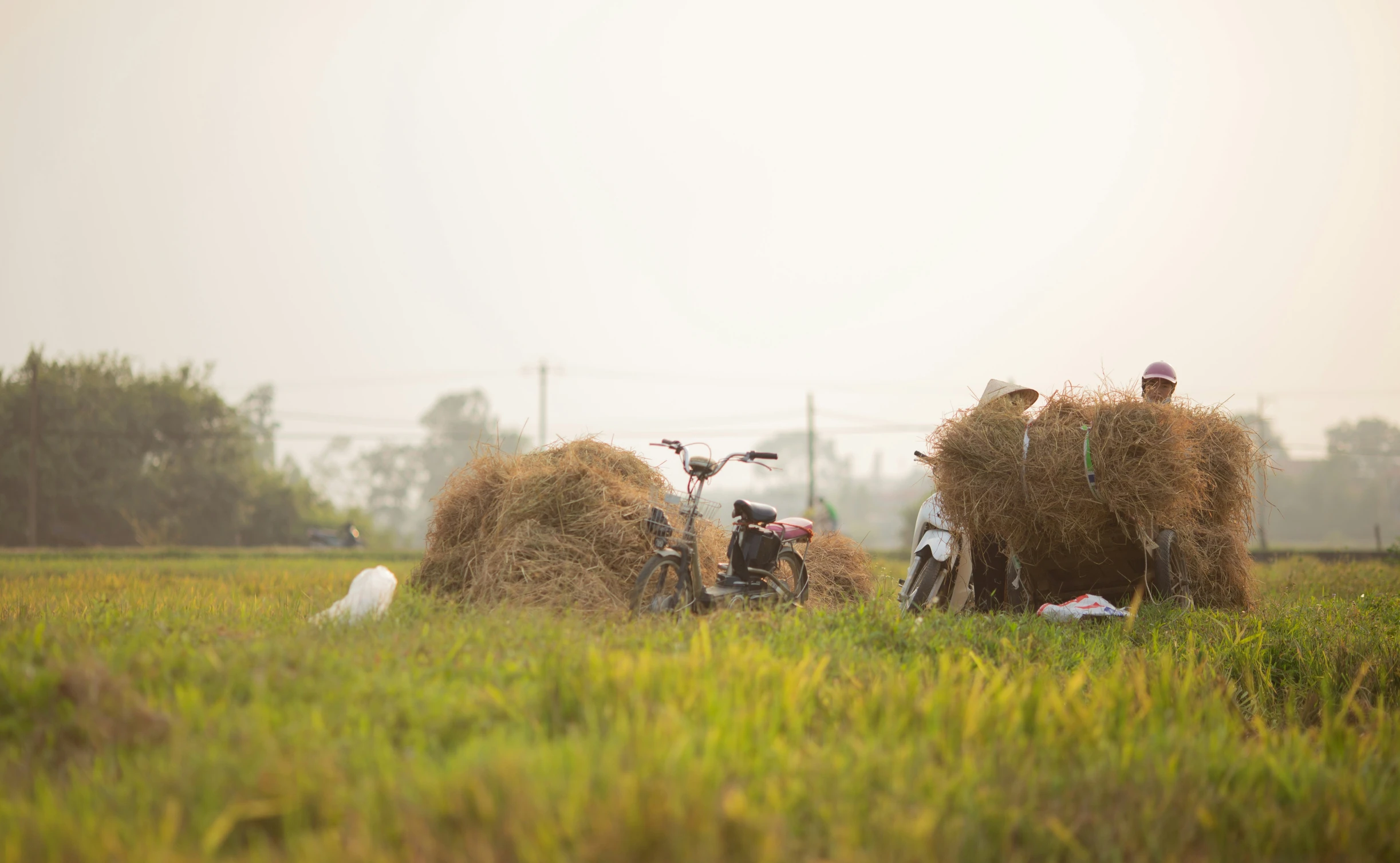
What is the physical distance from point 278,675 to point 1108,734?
3.20m

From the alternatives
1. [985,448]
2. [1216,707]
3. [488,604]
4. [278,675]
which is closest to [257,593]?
[488,604]

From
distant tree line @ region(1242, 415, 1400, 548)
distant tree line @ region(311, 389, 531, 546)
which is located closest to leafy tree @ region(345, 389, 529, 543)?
distant tree line @ region(311, 389, 531, 546)

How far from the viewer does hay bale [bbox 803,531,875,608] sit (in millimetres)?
8156

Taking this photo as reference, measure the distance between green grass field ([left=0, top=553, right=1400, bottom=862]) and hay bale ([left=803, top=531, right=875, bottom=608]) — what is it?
333 centimetres

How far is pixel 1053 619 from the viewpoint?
589 centimetres

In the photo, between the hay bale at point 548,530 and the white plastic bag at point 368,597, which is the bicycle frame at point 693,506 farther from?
the white plastic bag at point 368,597

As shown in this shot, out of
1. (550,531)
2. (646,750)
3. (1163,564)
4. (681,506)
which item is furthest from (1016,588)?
(646,750)

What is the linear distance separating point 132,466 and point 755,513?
3493 cm

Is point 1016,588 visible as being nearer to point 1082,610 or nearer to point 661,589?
point 1082,610

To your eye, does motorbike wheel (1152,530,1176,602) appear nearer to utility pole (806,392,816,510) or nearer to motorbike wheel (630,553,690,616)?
motorbike wheel (630,553,690,616)

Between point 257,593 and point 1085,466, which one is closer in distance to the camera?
point 1085,466

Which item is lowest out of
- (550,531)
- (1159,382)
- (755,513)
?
(550,531)

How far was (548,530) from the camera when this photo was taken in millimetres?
6578

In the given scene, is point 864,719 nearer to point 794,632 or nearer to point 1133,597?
point 794,632
